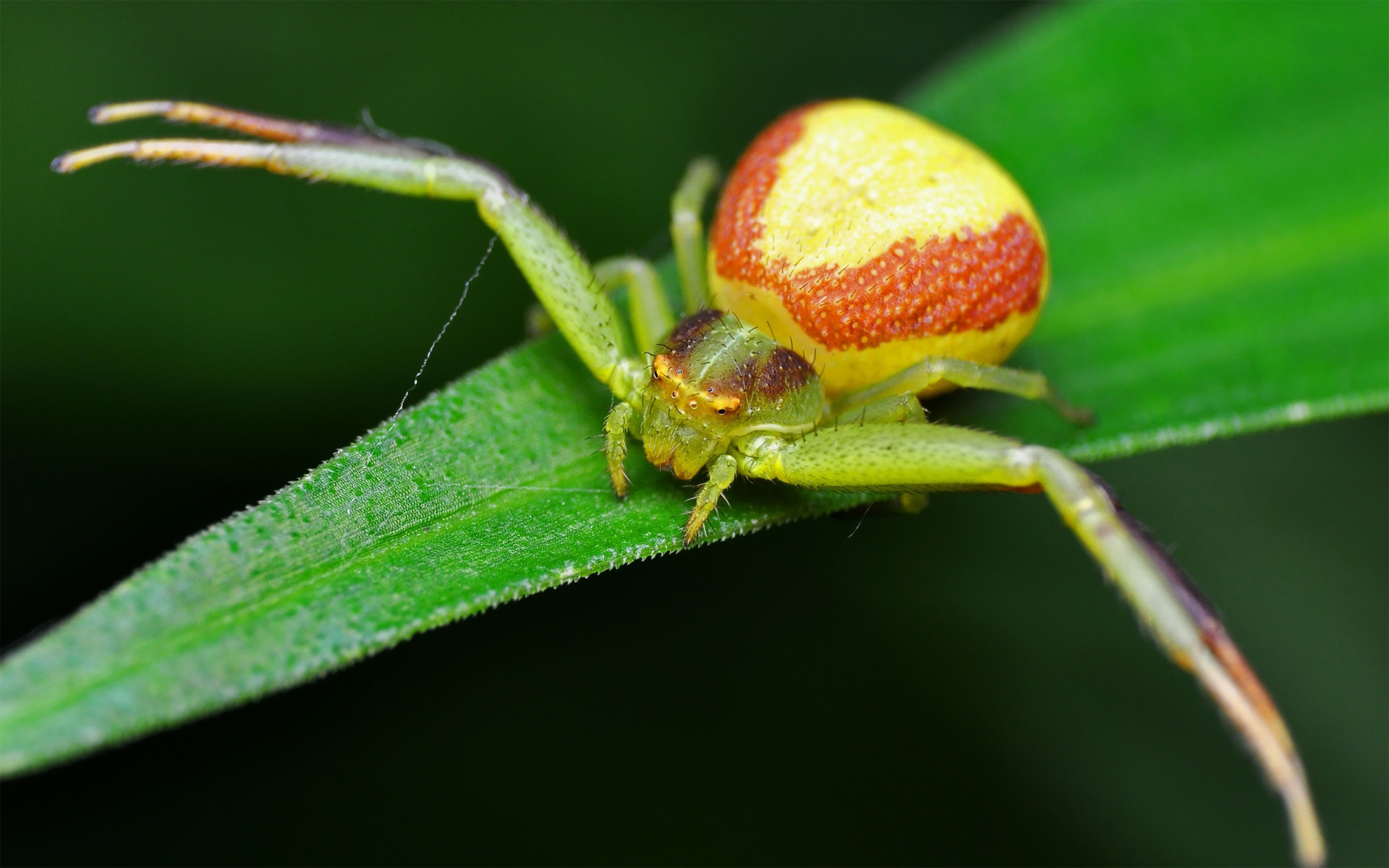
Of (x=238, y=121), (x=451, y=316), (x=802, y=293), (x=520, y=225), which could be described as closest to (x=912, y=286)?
(x=802, y=293)

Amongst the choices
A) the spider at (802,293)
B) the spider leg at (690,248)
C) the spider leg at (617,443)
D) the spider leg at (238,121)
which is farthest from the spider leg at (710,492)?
the spider leg at (238,121)

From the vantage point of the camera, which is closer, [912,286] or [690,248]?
[912,286]

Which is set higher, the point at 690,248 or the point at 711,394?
the point at 690,248

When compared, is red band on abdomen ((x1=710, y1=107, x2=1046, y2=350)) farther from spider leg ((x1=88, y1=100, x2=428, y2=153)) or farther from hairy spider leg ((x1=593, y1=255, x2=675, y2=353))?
spider leg ((x1=88, y1=100, x2=428, y2=153))

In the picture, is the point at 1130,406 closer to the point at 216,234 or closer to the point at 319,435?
the point at 319,435

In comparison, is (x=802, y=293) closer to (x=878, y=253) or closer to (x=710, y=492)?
(x=878, y=253)
